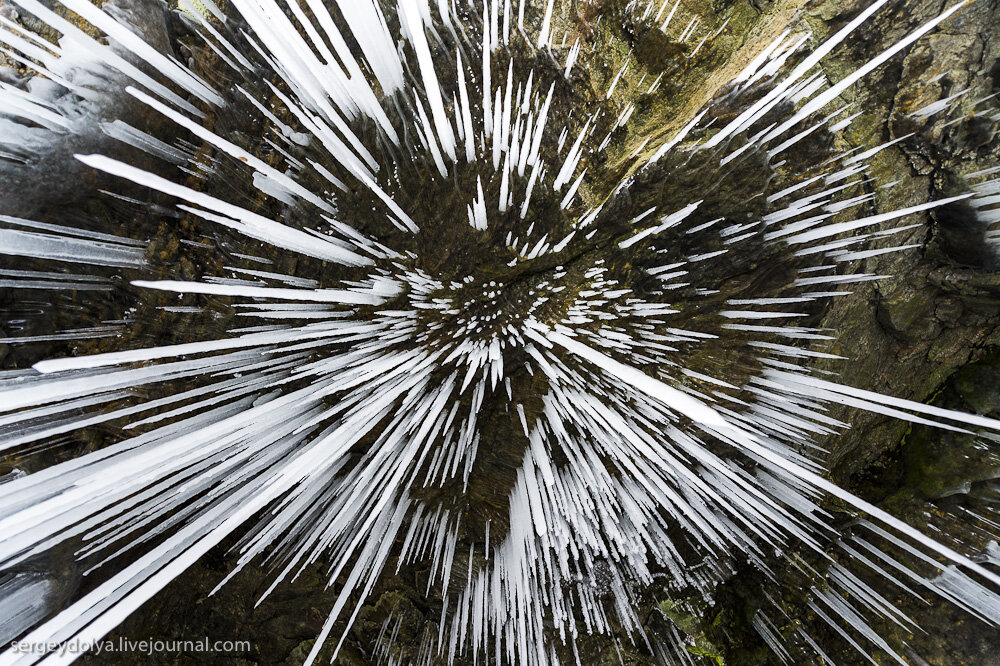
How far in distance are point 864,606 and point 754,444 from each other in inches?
71.3

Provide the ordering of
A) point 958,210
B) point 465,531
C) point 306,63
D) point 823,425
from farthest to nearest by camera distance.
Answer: point 465,531
point 823,425
point 958,210
point 306,63

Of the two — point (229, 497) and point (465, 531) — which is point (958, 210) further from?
point (229, 497)

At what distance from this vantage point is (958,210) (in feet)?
5.41

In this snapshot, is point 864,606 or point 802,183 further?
point 864,606

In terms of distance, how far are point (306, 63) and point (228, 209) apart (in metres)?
0.43

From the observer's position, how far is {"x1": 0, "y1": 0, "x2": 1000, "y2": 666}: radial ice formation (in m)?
1.34

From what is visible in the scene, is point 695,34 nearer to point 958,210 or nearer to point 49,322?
point 958,210

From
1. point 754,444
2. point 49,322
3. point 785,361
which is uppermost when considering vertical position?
point 785,361

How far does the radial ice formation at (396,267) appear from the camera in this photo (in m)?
1.34

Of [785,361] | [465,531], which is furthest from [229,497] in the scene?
[785,361]

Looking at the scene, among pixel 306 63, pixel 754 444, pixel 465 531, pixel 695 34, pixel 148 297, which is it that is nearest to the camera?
pixel 754 444

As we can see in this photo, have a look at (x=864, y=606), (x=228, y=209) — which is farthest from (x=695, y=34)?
(x=864, y=606)

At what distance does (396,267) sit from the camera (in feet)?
4.79

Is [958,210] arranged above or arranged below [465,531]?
above
